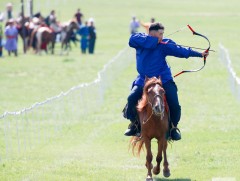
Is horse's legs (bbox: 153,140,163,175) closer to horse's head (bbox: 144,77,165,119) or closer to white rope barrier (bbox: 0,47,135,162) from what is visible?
horse's head (bbox: 144,77,165,119)

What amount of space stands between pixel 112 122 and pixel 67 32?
1169 inches

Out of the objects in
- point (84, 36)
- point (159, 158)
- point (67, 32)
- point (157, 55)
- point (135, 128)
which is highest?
point (157, 55)

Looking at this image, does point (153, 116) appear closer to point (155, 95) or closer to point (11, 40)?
point (155, 95)

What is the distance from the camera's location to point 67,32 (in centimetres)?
5403

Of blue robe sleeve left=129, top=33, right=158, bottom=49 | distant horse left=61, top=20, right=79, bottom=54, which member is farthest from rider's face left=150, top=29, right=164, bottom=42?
distant horse left=61, top=20, right=79, bottom=54

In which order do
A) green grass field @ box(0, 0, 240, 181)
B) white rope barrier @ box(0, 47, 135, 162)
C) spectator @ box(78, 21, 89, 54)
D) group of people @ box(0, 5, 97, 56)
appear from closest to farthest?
green grass field @ box(0, 0, 240, 181), white rope barrier @ box(0, 47, 135, 162), group of people @ box(0, 5, 97, 56), spectator @ box(78, 21, 89, 54)

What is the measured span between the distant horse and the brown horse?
38.4 m

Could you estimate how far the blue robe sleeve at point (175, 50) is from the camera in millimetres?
15422

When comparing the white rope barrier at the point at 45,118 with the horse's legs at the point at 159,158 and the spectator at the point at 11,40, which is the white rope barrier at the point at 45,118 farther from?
the spectator at the point at 11,40

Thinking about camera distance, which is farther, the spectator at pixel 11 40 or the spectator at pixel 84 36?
the spectator at pixel 84 36

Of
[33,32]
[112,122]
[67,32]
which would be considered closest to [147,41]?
[112,122]

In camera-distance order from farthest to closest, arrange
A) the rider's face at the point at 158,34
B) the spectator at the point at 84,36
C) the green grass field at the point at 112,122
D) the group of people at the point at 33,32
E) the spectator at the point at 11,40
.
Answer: the spectator at the point at 84,36 < the group of people at the point at 33,32 < the spectator at the point at 11,40 < the green grass field at the point at 112,122 < the rider's face at the point at 158,34

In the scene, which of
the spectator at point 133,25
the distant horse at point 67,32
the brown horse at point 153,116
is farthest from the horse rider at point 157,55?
the spectator at point 133,25

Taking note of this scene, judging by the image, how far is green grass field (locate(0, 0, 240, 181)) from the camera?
16172 mm
